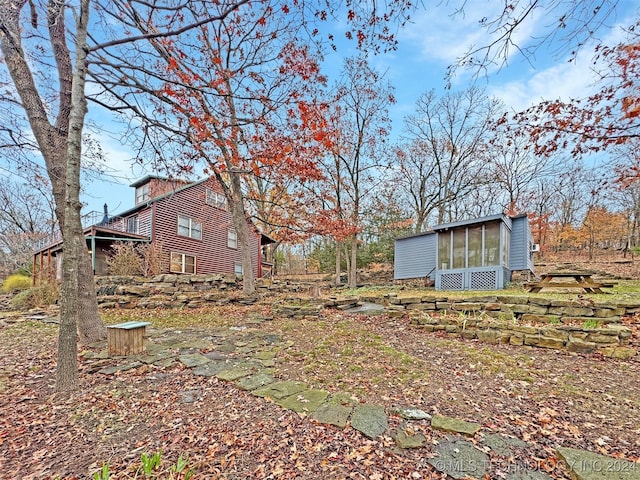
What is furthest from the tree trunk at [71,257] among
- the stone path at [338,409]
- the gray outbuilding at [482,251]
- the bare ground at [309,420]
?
the gray outbuilding at [482,251]

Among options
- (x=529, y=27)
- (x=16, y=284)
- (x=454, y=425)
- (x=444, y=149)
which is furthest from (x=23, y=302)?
(x=444, y=149)

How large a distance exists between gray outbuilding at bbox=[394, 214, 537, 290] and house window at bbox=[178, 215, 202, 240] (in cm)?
1210

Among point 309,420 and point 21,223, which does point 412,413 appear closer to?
point 309,420

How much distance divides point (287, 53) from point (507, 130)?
5.51 metres

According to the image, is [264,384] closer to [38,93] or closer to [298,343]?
[298,343]

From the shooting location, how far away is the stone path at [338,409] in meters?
1.83

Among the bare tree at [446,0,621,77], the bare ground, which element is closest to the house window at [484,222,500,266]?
the bare ground

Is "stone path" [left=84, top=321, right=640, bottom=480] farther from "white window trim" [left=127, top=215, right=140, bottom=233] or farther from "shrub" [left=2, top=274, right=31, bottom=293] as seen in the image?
"white window trim" [left=127, top=215, right=140, bottom=233]

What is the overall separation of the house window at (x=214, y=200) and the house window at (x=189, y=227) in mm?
1479

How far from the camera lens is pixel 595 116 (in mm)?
6359

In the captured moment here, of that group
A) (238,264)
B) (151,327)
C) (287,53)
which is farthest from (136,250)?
(287,53)

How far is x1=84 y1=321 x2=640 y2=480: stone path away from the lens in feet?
6.00

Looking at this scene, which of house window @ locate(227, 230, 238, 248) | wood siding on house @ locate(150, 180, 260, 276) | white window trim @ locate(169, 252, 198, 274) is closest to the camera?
wood siding on house @ locate(150, 180, 260, 276)

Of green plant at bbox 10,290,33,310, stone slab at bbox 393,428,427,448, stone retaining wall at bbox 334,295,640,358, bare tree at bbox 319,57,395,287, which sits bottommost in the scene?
green plant at bbox 10,290,33,310
